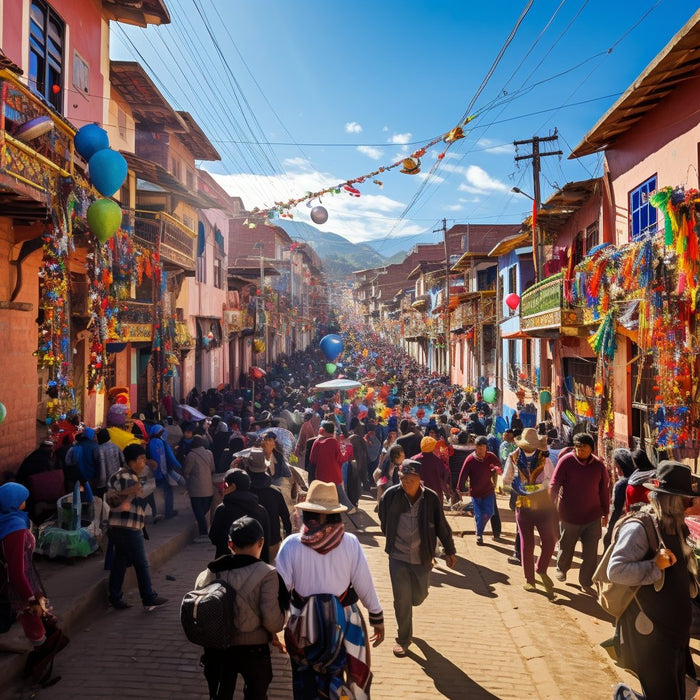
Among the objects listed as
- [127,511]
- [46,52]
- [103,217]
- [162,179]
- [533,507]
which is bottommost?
[533,507]

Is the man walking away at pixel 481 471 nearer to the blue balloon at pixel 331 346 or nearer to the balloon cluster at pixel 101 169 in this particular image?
the balloon cluster at pixel 101 169

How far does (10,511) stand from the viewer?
4531 mm

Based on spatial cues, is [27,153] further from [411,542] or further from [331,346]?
Result: [331,346]

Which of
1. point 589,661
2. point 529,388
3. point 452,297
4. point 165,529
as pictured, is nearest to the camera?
point 589,661

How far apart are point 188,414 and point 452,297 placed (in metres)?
20.1

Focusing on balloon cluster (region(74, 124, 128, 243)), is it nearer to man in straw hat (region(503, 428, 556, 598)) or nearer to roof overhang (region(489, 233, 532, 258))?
man in straw hat (region(503, 428, 556, 598))

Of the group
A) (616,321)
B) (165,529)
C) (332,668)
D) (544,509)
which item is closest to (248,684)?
(332,668)

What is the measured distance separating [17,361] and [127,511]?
4.70 metres

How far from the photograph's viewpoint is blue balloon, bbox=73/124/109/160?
8.89 meters

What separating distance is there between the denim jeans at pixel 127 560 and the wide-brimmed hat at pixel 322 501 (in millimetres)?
2847

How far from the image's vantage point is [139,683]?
4691mm

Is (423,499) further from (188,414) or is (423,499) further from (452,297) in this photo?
(452,297)

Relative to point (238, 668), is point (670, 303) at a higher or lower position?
higher

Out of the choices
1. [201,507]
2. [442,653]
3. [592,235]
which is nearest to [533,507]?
[442,653]
